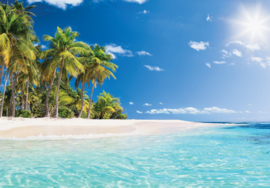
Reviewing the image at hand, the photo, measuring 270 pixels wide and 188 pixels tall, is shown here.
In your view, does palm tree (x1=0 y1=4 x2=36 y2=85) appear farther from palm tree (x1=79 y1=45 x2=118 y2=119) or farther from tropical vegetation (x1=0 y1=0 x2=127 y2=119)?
palm tree (x1=79 y1=45 x2=118 y2=119)


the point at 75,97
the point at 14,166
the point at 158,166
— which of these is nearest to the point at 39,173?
the point at 14,166

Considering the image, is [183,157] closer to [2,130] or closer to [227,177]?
[227,177]

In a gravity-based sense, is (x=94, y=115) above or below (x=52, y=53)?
below

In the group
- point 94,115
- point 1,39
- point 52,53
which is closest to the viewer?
point 1,39

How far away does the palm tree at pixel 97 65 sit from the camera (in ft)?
80.6

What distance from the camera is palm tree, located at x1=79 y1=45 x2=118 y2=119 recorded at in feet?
80.6

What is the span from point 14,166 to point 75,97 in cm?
2883

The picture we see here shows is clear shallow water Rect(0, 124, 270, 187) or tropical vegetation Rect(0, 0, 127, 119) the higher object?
tropical vegetation Rect(0, 0, 127, 119)

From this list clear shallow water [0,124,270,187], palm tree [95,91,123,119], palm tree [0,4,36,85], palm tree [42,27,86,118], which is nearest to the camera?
clear shallow water [0,124,270,187]

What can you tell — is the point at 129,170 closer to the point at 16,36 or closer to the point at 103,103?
the point at 16,36

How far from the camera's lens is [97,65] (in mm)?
24734

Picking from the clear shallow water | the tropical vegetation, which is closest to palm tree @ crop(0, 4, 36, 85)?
the tropical vegetation

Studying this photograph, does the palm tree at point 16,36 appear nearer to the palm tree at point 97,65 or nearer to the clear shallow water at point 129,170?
the palm tree at point 97,65

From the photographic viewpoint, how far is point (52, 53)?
21.1 meters
